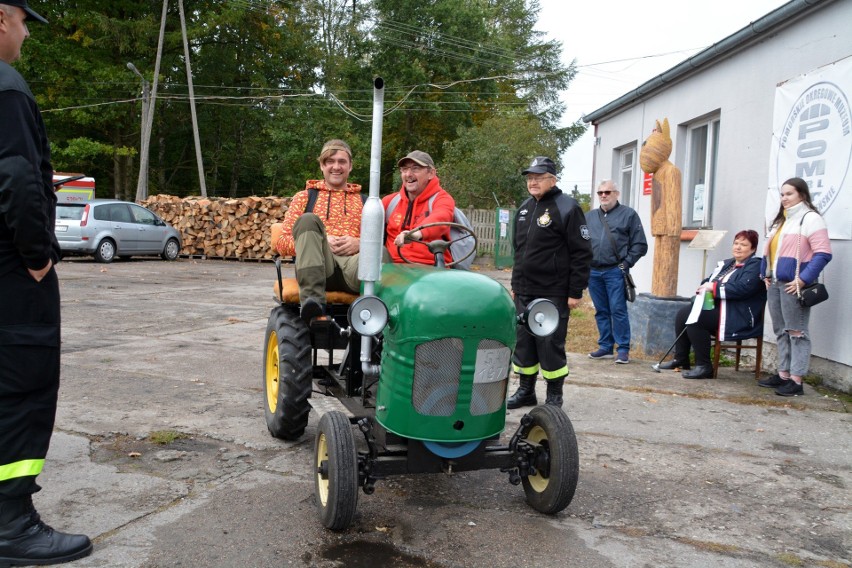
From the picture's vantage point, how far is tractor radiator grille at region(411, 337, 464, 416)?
3.14m

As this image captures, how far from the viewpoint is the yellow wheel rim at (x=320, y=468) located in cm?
331

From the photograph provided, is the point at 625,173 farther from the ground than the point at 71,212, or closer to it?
farther from the ground

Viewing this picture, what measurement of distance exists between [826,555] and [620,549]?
930mm

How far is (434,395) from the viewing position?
3.17 metres

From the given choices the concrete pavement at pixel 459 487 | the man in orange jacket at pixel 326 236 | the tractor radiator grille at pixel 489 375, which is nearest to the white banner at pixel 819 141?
the concrete pavement at pixel 459 487

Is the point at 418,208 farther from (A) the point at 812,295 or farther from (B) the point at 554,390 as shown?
(A) the point at 812,295

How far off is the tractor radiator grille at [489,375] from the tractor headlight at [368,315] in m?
0.46

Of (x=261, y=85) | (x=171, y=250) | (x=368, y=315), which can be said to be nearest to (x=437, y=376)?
(x=368, y=315)

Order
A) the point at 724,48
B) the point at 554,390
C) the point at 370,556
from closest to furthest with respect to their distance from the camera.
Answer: the point at 370,556 < the point at 554,390 < the point at 724,48

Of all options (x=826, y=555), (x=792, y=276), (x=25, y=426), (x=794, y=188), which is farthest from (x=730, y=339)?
(x=25, y=426)

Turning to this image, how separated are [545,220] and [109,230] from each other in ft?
51.4

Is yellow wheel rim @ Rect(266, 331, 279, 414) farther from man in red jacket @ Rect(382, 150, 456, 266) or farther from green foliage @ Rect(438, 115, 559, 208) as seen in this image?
green foliage @ Rect(438, 115, 559, 208)

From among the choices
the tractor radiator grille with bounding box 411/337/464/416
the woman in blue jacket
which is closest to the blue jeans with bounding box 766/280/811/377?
the woman in blue jacket

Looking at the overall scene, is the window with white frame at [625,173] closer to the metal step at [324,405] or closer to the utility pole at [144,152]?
the metal step at [324,405]
